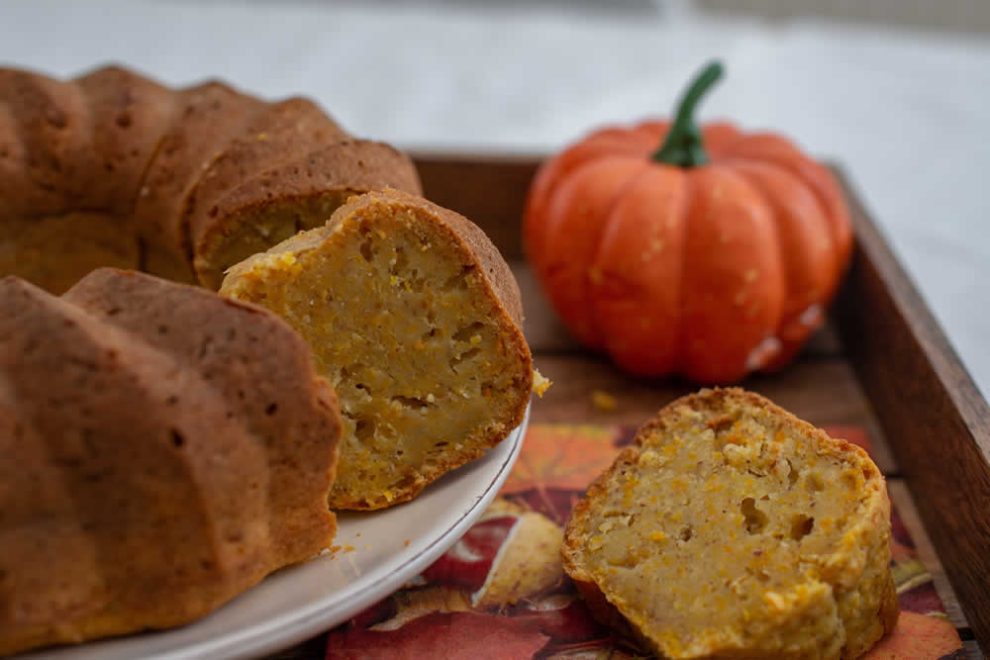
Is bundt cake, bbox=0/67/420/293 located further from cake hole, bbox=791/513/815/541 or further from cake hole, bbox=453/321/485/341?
cake hole, bbox=791/513/815/541

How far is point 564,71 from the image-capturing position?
197 inches

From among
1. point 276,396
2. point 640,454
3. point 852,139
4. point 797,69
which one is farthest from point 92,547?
point 797,69

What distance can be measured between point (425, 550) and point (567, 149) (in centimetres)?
152

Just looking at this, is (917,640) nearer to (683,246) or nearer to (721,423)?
(721,423)

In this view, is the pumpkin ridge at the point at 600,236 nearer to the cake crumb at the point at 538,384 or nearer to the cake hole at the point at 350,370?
the cake crumb at the point at 538,384

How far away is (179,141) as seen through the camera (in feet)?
8.27

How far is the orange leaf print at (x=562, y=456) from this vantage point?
2469 millimetres

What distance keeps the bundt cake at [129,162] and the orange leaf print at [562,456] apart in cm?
61

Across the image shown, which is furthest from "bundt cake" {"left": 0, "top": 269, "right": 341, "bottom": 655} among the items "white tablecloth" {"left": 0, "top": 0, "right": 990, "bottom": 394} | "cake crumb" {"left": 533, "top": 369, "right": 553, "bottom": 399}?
"white tablecloth" {"left": 0, "top": 0, "right": 990, "bottom": 394}

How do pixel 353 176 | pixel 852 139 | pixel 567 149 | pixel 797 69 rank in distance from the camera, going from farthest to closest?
pixel 797 69 → pixel 852 139 → pixel 567 149 → pixel 353 176

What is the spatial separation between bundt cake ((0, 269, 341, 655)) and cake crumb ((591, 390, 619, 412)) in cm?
114

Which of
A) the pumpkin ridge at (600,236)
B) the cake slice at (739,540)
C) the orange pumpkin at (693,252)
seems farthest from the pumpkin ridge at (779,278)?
the cake slice at (739,540)

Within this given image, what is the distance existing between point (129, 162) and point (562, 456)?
1.10 m

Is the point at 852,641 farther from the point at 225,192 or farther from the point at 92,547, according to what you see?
the point at 225,192
